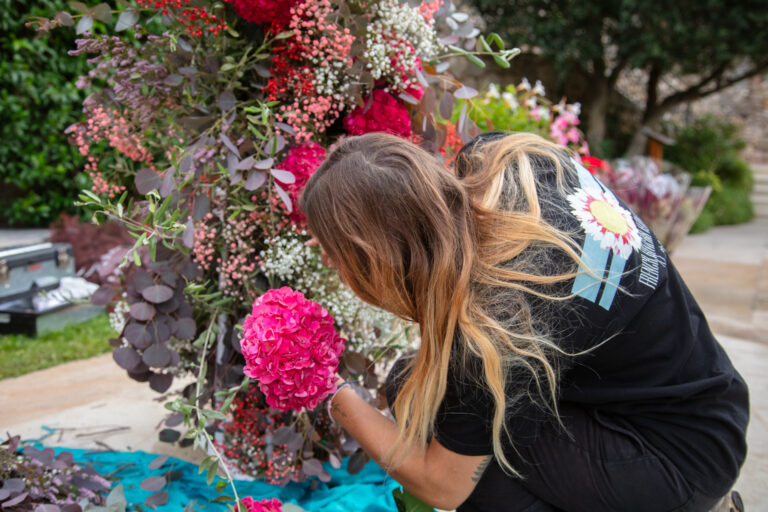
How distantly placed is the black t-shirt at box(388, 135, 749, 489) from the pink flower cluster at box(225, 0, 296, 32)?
0.71 metres

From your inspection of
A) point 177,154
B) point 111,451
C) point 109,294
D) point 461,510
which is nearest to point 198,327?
point 109,294

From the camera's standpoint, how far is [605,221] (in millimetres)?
1216

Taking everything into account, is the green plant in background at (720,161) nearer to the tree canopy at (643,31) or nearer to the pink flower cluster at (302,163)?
the tree canopy at (643,31)

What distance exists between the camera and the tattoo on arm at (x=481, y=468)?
1.24 meters

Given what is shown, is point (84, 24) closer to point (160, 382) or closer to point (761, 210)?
point (160, 382)

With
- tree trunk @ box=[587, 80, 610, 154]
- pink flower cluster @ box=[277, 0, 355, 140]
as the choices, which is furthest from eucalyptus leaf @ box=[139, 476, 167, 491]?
tree trunk @ box=[587, 80, 610, 154]

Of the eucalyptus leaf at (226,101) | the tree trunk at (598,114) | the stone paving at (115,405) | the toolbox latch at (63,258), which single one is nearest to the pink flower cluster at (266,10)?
the eucalyptus leaf at (226,101)

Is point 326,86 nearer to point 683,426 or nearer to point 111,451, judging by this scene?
point 683,426

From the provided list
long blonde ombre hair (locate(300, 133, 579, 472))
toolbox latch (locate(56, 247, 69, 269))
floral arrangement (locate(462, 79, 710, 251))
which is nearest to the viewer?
long blonde ombre hair (locate(300, 133, 579, 472))

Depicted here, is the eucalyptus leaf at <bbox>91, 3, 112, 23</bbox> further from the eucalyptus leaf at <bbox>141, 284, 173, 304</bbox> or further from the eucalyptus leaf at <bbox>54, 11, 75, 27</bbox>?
the eucalyptus leaf at <bbox>141, 284, 173, 304</bbox>

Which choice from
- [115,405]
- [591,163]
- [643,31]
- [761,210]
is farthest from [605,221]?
[761,210]

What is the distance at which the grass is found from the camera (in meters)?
2.88

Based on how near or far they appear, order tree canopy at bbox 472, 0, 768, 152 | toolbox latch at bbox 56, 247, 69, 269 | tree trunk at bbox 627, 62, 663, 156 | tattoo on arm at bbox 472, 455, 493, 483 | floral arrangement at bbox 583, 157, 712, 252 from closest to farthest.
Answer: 1. tattoo on arm at bbox 472, 455, 493, 483
2. toolbox latch at bbox 56, 247, 69, 269
3. floral arrangement at bbox 583, 157, 712, 252
4. tree canopy at bbox 472, 0, 768, 152
5. tree trunk at bbox 627, 62, 663, 156

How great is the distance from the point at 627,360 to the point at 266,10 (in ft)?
3.59
